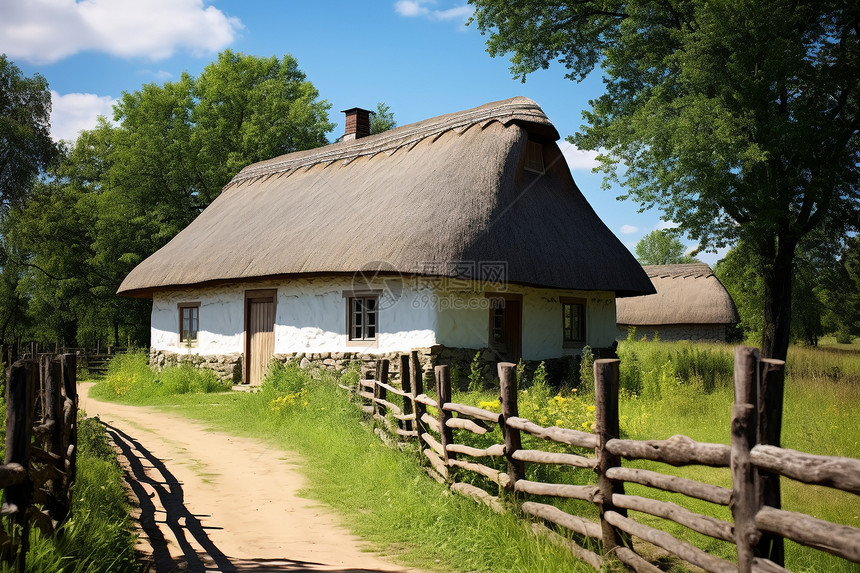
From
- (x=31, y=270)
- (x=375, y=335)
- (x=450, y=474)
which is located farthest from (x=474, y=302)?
(x=31, y=270)

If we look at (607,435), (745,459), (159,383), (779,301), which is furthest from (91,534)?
(779,301)

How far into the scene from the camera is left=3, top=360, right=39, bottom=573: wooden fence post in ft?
Result: 10.9

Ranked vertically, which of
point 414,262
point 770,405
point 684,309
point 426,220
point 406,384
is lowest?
point 406,384

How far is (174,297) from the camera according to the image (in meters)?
17.6

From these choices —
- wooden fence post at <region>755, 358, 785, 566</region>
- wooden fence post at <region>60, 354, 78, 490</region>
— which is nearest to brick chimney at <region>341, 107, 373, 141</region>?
wooden fence post at <region>60, 354, 78, 490</region>

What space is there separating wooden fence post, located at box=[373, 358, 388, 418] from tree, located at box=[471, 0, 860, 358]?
27.4 ft

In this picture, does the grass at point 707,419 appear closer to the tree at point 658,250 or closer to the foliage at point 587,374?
the foliage at point 587,374

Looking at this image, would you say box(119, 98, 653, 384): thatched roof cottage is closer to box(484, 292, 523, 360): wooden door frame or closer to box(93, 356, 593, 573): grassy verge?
box(484, 292, 523, 360): wooden door frame

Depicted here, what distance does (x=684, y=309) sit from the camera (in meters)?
28.4

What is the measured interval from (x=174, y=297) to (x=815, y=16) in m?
16.7

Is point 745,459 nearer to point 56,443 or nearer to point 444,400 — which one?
point 444,400

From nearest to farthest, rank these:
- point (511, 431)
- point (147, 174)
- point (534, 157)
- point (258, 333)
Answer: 1. point (511, 431)
2. point (258, 333)
3. point (534, 157)
4. point (147, 174)

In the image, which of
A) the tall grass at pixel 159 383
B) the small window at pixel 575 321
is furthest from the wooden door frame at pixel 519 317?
the tall grass at pixel 159 383

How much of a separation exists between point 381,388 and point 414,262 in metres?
3.32
